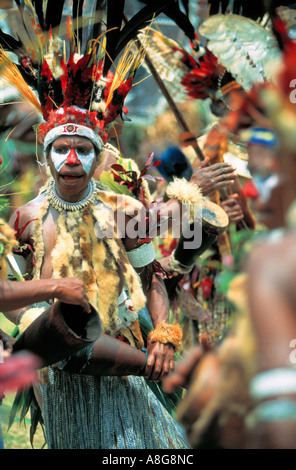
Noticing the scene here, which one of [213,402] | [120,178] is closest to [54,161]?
[120,178]

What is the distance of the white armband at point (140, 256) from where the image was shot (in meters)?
3.42

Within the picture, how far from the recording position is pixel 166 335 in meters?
3.12

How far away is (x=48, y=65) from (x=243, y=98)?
203 centimetres

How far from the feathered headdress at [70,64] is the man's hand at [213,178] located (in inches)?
26.7

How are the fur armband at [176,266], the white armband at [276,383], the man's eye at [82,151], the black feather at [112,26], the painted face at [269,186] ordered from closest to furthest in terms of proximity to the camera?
1. the white armband at [276,383]
2. the painted face at [269,186]
3. the man's eye at [82,151]
4. the black feather at [112,26]
5. the fur armband at [176,266]

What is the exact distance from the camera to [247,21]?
3904 mm

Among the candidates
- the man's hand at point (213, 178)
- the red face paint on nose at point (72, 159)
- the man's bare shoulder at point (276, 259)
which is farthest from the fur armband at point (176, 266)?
the man's bare shoulder at point (276, 259)

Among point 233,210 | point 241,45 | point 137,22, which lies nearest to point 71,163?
point 137,22

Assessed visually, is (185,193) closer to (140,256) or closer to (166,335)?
(140,256)

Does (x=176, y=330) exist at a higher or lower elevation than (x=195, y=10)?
lower

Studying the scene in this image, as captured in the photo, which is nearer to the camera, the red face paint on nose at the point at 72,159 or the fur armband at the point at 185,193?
the red face paint on nose at the point at 72,159

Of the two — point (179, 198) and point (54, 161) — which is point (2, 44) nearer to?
point (54, 161)

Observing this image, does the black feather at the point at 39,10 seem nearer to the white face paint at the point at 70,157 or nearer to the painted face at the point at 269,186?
the white face paint at the point at 70,157

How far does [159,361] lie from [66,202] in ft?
3.00
